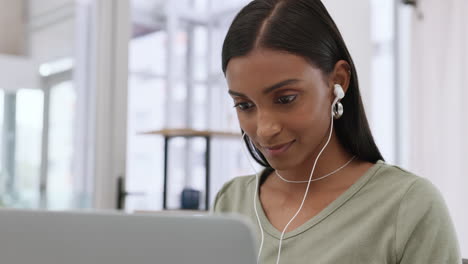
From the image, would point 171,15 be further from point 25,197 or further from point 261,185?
point 261,185

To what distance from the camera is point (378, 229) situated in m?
0.91

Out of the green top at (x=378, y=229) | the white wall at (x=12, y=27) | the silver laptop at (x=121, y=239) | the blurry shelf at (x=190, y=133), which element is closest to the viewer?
the silver laptop at (x=121, y=239)

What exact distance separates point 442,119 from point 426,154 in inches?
8.6

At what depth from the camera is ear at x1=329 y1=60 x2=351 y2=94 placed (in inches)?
38.6

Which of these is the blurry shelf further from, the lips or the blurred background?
the lips

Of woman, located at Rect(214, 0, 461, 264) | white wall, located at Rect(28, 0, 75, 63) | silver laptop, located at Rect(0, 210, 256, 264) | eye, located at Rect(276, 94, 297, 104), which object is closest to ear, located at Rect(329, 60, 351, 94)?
woman, located at Rect(214, 0, 461, 264)

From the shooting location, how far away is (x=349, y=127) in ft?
3.36

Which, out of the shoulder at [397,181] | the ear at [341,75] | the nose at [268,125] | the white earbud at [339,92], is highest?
the ear at [341,75]

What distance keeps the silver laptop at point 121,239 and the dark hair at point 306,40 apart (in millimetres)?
461

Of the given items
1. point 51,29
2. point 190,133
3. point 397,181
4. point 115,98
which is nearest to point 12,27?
point 51,29

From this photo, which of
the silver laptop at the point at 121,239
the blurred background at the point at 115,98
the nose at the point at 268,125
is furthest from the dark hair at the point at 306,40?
the blurred background at the point at 115,98

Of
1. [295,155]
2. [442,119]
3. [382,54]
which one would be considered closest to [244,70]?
[295,155]

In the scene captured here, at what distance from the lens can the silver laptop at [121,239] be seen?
1.66 ft

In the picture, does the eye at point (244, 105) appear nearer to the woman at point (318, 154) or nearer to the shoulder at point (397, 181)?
the woman at point (318, 154)
